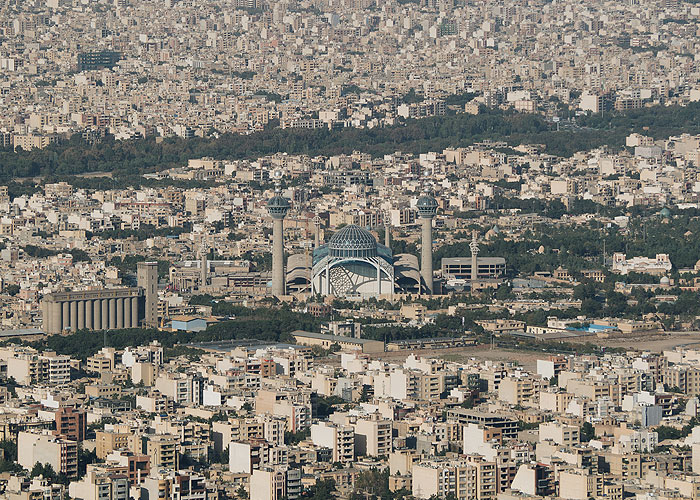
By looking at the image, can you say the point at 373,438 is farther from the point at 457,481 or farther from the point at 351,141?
the point at 351,141

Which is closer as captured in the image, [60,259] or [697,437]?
[697,437]

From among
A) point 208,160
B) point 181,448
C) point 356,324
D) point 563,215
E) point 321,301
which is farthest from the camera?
point 208,160

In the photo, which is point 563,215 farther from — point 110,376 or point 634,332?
point 110,376

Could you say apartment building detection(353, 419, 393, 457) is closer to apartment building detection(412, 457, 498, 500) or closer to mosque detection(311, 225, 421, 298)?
apartment building detection(412, 457, 498, 500)

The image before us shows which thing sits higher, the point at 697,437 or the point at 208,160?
the point at 208,160

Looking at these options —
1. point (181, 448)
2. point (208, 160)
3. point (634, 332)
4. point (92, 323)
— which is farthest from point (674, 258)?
point (181, 448)

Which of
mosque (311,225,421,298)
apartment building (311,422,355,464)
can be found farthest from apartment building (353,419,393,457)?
mosque (311,225,421,298)

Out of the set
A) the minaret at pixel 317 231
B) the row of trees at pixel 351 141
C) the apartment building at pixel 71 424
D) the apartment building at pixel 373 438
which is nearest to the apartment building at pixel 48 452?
the apartment building at pixel 71 424

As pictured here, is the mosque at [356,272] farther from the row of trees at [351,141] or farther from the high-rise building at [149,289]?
the row of trees at [351,141]
